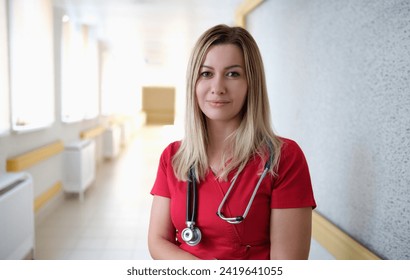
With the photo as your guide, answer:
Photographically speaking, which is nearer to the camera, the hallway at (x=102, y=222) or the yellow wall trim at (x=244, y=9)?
the yellow wall trim at (x=244, y=9)

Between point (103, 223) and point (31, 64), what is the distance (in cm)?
167

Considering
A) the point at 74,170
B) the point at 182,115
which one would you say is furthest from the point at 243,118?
the point at 74,170

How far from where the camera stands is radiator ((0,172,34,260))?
6.31 feet

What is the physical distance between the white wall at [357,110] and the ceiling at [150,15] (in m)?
1.72

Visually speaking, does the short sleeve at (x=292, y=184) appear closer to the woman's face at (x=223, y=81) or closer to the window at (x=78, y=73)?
the woman's face at (x=223, y=81)

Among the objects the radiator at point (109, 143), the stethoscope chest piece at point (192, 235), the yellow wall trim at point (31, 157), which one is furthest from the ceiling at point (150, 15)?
the stethoscope chest piece at point (192, 235)

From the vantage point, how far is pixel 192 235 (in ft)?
3.26

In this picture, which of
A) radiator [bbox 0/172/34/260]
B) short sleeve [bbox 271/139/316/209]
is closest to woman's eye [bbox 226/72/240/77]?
short sleeve [bbox 271/139/316/209]

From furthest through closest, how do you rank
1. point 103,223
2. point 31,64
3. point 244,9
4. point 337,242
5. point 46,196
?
point 46,196 < point 103,223 < point 31,64 < point 244,9 < point 337,242

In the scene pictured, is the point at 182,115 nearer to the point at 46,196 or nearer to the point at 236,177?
the point at 236,177

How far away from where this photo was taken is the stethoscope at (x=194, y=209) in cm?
97

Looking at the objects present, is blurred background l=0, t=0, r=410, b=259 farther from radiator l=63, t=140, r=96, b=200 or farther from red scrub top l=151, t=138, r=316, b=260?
red scrub top l=151, t=138, r=316, b=260

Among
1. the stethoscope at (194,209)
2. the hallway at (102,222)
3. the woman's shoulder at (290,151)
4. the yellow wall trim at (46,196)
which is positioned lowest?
the hallway at (102,222)
